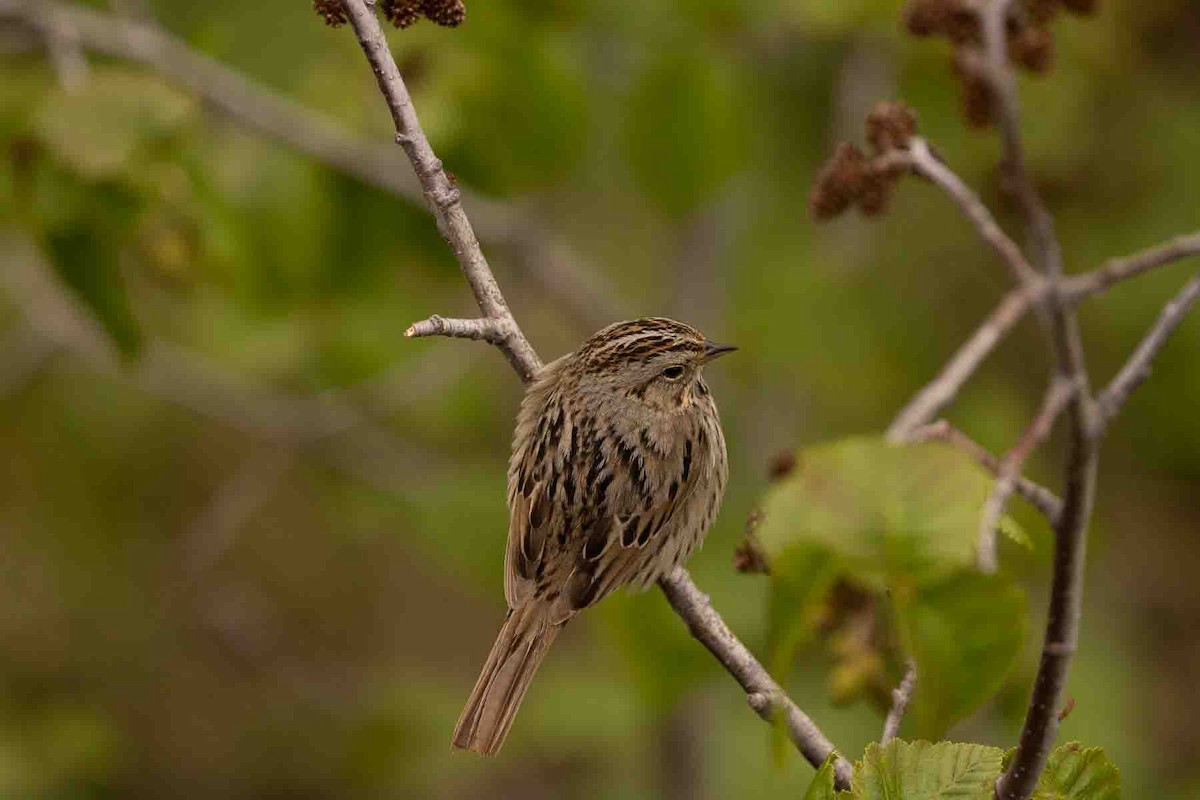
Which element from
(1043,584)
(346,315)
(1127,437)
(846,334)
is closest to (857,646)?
(346,315)

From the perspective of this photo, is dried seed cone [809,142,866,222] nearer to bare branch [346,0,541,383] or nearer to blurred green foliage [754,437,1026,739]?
bare branch [346,0,541,383]

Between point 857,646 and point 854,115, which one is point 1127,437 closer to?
point 854,115

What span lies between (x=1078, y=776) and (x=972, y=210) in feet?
3.60

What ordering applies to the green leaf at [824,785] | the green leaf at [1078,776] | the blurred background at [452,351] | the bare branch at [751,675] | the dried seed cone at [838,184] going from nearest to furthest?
1. the green leaf at [824,785]
2. the green leaf at [1078,776]
3. the bare branch at [751,675]
4. the dried seed cone at [838,184]
5. the blurred background at [452,351]

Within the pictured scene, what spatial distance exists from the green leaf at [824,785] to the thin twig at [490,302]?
238 millimetres

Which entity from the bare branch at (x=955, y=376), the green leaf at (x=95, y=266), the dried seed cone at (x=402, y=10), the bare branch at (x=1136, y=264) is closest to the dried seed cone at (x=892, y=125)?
the bare branch at (x=955, y=376)

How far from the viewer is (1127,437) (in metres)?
9.36

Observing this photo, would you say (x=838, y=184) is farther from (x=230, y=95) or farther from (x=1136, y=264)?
(x=230, y=95)

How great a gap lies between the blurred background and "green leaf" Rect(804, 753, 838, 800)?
1923 mm

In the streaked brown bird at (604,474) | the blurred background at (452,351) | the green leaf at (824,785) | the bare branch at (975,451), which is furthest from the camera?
the blurred background at (452,351)

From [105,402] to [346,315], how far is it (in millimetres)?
3903

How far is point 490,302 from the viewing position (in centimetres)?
333

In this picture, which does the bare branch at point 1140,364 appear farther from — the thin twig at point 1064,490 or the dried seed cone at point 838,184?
the dried seed cone at point 838,184

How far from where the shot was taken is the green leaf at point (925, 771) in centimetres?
256
